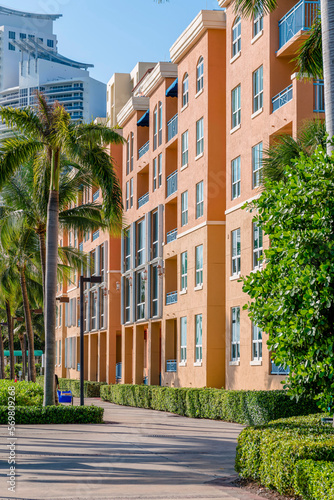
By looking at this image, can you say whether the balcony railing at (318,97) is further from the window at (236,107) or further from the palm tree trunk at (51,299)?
the palm tree trunk at (51,299)

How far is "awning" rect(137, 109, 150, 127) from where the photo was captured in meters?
43.3

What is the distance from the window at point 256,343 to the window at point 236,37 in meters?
11.2

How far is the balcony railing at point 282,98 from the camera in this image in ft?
81.4

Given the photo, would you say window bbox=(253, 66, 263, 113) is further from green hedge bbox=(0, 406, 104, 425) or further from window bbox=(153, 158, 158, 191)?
window bbox=(153, 158, 158, 191)

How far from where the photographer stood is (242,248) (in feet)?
91.3

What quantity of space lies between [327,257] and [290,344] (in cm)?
144

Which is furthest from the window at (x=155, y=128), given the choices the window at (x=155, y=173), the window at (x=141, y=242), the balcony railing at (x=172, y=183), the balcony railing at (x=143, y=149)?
the window at (x=141, y=242)

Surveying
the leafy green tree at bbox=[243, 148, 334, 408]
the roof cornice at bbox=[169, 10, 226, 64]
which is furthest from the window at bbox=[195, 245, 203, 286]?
the leafy green tree at bbox=[243, 148, 334, 408]

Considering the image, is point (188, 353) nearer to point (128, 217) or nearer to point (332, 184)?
point (128, 217)

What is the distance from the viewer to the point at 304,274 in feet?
31.4

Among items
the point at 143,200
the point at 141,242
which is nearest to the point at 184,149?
the point at 143,200

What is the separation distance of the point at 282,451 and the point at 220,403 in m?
15.8

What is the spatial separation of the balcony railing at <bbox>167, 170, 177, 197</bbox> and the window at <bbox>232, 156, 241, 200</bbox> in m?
7.83

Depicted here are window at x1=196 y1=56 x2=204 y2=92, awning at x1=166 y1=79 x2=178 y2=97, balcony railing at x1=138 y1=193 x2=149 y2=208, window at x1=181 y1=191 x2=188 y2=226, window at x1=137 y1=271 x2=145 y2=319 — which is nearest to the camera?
window at x1=196 y1=56 x2=204 y2=92
